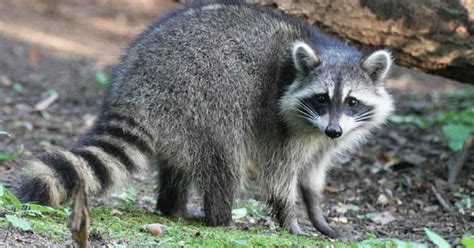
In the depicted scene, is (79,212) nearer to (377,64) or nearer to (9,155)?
(377,64)

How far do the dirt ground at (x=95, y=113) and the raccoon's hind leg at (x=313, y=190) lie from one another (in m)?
0.25

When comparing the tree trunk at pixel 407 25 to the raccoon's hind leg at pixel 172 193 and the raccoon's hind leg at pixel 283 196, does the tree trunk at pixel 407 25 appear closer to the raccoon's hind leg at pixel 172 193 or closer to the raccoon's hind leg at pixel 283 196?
the raccoon's hind leg at pixel 283 196

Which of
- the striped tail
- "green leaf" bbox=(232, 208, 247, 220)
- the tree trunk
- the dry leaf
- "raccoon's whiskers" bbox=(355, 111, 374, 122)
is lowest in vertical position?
"green leaf" bbox=(232, 208, 247, 220)

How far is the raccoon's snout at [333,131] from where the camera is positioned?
564 cm

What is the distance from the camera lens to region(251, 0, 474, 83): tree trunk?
6.89 meters

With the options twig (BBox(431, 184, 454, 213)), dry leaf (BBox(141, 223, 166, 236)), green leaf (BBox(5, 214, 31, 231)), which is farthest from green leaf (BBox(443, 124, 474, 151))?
green leaf (BBox(5, 214, 31, 231))

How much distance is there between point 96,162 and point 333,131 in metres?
1.59

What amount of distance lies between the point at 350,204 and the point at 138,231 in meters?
2.58

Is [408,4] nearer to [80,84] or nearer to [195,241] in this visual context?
[195,241]

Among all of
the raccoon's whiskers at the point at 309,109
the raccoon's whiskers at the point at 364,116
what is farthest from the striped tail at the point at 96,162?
the raccoon's whiskers at the point at 364,116

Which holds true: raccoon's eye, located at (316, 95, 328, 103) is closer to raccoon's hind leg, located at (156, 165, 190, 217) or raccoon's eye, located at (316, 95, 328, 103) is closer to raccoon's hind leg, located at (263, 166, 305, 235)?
raccoon's hind leg, located at (263, 166, 305, 235)

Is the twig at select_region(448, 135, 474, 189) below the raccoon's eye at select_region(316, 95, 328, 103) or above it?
below

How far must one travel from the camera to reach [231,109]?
582 centimetres

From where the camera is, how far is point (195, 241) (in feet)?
15.9
